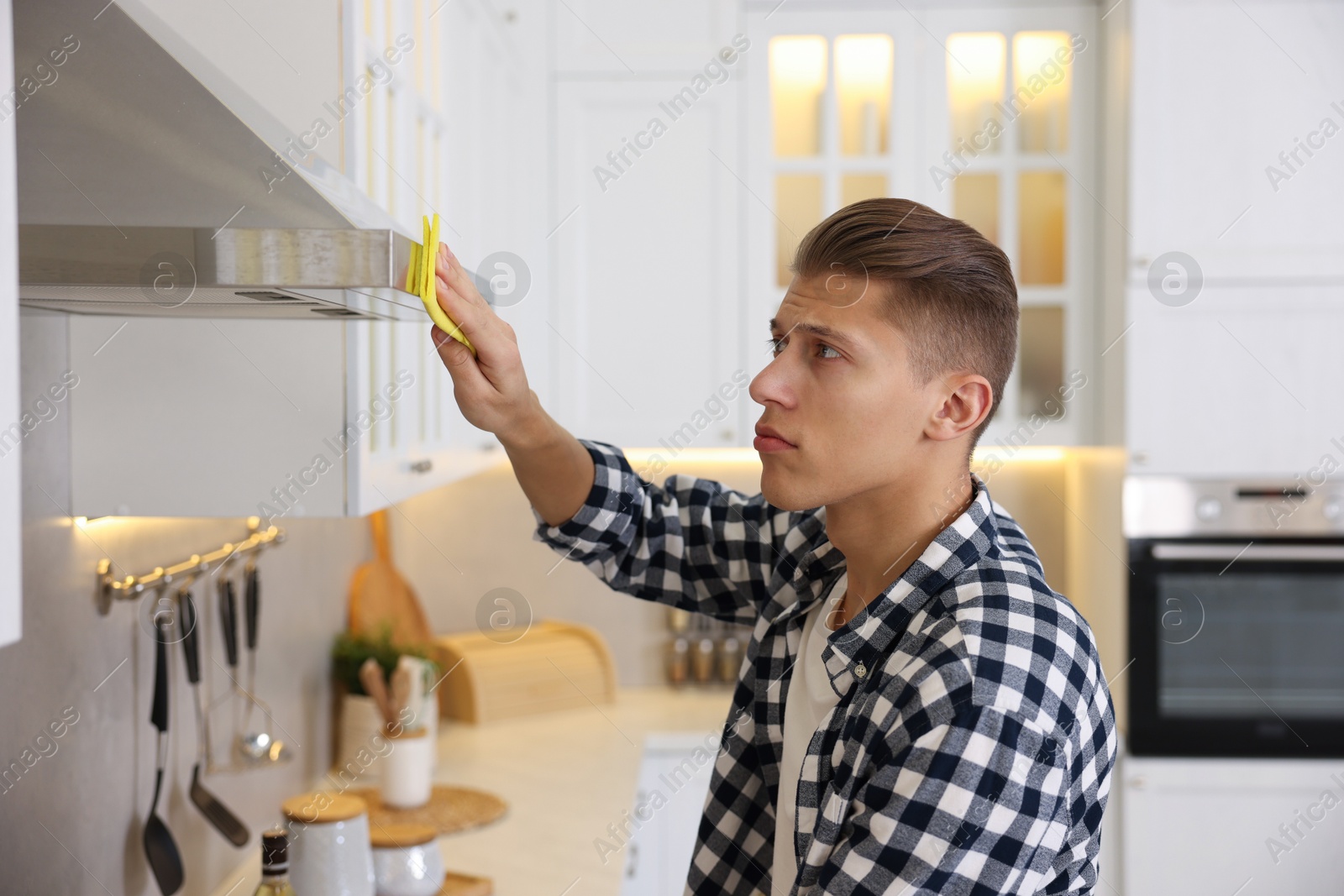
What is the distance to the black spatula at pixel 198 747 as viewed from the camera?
1458 millimetres

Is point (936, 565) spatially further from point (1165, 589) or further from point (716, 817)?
point (1165, 589)

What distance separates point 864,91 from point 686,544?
61.8 inches

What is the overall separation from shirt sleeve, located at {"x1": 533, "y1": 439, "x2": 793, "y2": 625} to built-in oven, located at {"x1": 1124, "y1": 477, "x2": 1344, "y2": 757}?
1298 millimetres

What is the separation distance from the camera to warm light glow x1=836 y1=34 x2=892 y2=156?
245cm

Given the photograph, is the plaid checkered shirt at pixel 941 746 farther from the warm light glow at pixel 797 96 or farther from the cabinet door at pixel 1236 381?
the warm light glow at pixel 797 96

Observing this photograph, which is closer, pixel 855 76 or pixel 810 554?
pixel 810 554

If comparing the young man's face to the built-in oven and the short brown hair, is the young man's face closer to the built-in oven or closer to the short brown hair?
the short brown hair

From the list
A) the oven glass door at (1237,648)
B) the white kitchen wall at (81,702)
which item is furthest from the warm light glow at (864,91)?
the white kitchen wall at (81,702)

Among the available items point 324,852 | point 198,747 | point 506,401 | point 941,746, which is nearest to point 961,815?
point 941,746

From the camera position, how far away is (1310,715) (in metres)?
2.21

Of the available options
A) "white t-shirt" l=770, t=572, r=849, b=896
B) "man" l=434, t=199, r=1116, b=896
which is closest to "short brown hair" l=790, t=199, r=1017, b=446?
"man" l=434, t=199, r=1116, b=896

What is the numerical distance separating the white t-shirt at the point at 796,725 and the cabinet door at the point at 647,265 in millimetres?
1420

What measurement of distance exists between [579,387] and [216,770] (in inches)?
47.3

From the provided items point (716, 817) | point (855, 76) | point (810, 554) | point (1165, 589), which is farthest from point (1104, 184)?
point (716, 817)
